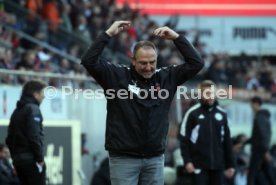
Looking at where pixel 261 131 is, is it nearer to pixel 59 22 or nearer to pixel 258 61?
pixel 59 22

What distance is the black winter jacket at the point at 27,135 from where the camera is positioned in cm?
957

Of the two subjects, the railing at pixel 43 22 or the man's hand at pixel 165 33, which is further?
the railing at pixel 43 22

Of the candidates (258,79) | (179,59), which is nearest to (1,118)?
(179,59)

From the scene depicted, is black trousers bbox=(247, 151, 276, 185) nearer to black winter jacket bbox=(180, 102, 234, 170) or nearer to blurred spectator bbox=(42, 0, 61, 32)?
black winter jacket bbox=(180, 102, 234, 170)

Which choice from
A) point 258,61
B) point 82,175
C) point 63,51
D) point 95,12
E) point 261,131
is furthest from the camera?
point 258,61

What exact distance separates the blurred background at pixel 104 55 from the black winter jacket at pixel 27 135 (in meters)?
1.99

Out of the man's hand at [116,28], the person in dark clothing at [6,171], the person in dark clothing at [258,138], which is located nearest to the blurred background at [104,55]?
the person in dark clothing at [6,171]

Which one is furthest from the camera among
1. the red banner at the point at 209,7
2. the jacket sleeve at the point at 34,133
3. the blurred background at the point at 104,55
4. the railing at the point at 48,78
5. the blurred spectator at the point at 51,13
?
the red banner at the point at 209,7

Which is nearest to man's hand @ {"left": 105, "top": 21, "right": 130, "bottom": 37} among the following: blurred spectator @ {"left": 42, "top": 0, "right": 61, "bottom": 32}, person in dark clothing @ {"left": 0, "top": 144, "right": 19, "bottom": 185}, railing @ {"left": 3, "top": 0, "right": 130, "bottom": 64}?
person in dark clothing @ {"left": 0, "top": 144, "right": 19, "bottom": 185}

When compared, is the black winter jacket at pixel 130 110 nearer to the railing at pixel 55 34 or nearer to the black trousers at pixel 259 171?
the black trousers at pixel 259 171

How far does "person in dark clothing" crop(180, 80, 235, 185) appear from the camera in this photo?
1040cm

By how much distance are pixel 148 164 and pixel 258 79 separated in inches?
769

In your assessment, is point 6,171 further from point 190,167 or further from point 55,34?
point 55,34

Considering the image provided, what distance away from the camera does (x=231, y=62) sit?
27.4m
